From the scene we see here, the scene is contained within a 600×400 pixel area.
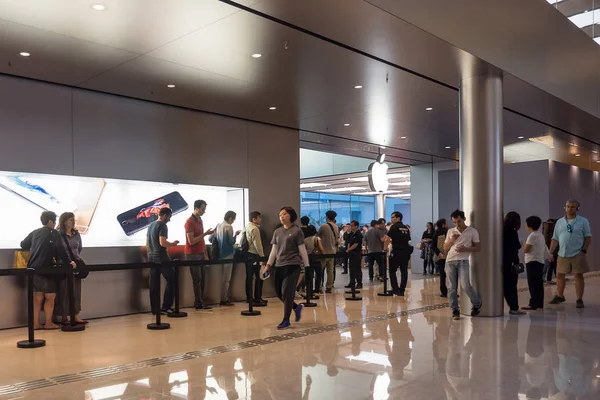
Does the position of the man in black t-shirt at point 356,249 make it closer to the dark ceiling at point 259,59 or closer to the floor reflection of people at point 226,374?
the dark ceiling at point 259,59

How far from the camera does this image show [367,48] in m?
6.64

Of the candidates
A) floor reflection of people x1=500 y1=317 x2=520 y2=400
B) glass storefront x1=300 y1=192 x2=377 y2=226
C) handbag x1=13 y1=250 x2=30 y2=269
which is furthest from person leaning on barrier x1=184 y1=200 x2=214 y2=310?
glass storefront x1=300 y1=192 x2=377 y2=226

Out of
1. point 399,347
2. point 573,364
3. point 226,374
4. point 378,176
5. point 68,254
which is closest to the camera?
point 226,374

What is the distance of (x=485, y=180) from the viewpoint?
7.71 meters

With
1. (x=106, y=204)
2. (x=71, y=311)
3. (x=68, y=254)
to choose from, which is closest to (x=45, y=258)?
(x=68, y=254)

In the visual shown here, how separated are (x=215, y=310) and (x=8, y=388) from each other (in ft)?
15.3

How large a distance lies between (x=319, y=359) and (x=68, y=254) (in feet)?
12.8

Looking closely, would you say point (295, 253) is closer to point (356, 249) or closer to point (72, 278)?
point (72, 278)

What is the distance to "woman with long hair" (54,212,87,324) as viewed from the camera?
A: 24.1 ft

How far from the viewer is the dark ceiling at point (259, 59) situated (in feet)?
18.0

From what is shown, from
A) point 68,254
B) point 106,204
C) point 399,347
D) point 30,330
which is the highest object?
point 106,204

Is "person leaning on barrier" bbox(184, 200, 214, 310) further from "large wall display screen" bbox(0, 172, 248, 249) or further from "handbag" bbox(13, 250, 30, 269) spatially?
"handbag" bbox(13, 250, 30, 269)

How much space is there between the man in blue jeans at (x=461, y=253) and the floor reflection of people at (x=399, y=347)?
34.8 inches

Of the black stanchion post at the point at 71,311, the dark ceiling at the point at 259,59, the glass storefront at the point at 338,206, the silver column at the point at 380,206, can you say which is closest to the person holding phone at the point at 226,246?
the dark ceiling at the point at 259,59
